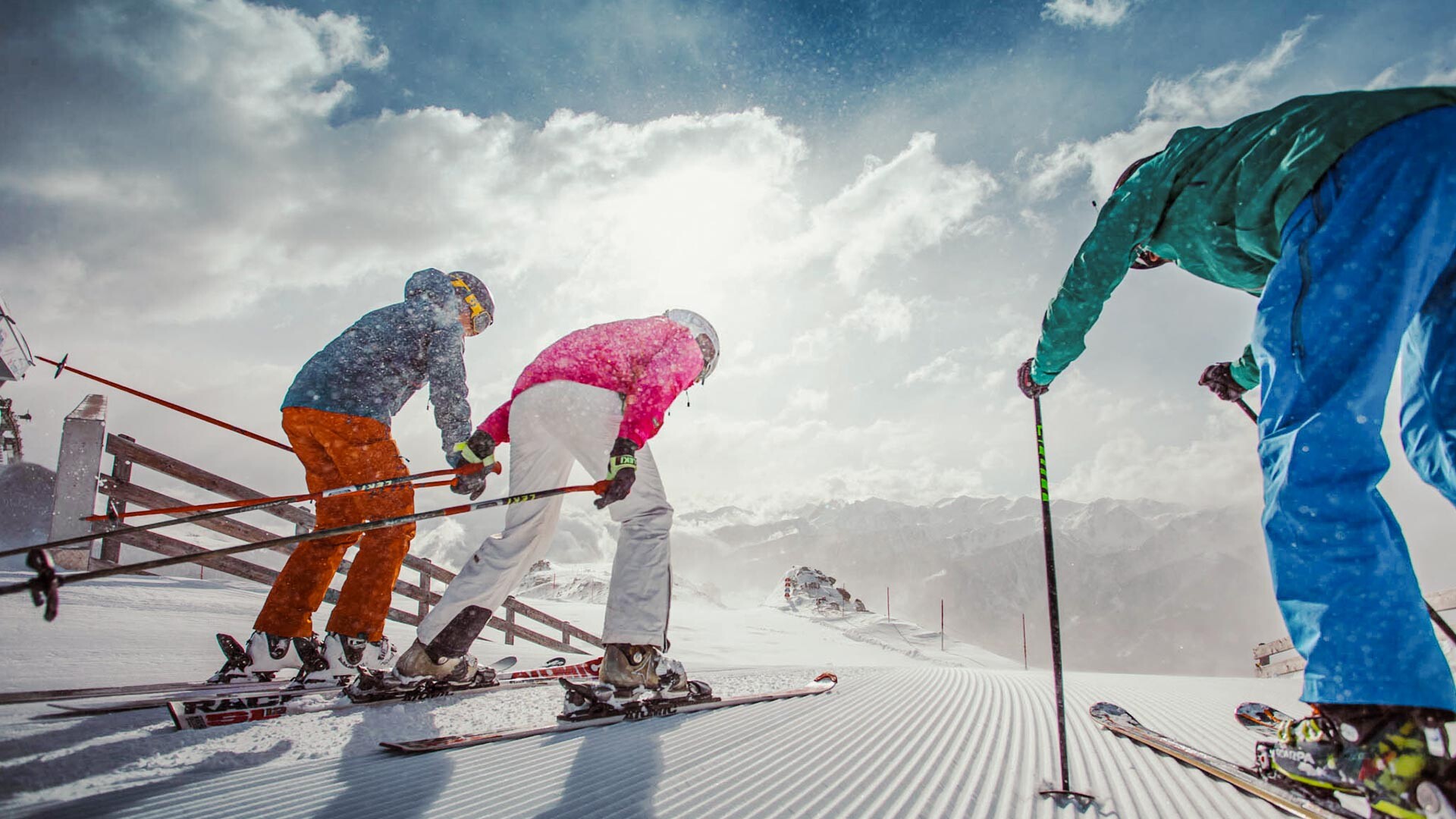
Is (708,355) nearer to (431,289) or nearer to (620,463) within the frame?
(620,463)

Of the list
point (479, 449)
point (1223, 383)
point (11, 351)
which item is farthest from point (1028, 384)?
point (11, 351)

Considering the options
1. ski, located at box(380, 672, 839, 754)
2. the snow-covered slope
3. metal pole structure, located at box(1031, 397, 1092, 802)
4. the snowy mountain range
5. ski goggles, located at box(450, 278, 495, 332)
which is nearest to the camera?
the snow-covered slope

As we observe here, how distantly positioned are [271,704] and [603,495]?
139 centimetres

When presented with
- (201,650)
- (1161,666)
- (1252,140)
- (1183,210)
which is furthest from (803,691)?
(1161,666)

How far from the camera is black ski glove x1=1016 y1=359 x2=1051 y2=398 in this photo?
92.4 inches

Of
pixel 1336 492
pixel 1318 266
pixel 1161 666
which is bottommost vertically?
pixel 1161 666

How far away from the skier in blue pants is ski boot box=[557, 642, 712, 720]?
5.98 feet

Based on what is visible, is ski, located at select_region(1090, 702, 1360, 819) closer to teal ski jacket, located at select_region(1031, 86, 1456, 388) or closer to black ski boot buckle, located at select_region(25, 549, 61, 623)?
teal ski jacket, located at select_region(1031, 86, 1456, 388)

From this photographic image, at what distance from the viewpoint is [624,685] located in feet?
7.30

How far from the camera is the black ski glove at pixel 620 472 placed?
2.21 m

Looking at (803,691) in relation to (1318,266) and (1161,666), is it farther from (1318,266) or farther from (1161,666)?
(1161,666)

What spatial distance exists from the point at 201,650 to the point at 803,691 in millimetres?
3331

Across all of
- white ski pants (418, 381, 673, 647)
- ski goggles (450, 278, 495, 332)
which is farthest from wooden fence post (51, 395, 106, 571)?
white ski pants (418, 381, 673, 647)

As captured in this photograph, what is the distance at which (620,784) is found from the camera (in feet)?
4.45
